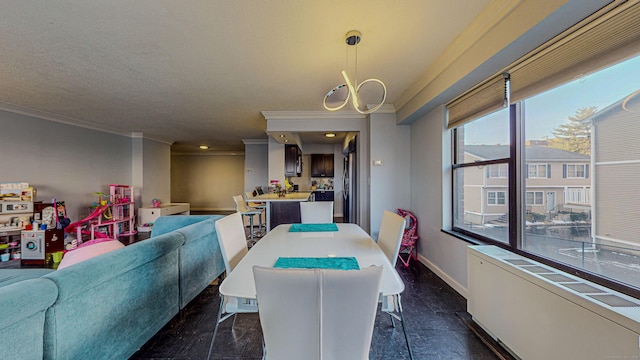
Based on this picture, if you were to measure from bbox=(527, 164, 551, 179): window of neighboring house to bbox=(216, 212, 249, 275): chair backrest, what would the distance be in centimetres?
240

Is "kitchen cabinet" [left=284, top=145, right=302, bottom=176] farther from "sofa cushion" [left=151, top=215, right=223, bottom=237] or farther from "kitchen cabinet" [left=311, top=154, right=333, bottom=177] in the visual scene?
"sofa cushion" [left=151, top=215, right=223, bottom=237]

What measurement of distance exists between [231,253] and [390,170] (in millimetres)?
2880

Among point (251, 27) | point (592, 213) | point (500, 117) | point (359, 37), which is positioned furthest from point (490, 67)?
point (251, 27)

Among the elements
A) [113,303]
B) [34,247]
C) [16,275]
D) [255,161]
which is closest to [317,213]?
[113,303]

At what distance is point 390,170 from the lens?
3.88 m

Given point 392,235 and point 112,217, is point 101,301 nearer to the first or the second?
point 392,235

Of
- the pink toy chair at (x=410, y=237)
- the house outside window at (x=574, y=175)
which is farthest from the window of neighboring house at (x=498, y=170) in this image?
the pink toy chair at (x=410, y=237)

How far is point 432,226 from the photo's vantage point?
319 cm

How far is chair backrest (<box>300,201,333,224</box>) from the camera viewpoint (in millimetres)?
2936

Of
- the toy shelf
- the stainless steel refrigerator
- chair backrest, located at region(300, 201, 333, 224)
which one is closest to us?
chair backrest, located at region(300, 201, 333, 224)

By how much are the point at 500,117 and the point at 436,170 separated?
100 cm

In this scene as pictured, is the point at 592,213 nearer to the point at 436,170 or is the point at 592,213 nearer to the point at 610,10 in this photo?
the point at 610,10

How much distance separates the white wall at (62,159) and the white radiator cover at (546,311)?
6.74m

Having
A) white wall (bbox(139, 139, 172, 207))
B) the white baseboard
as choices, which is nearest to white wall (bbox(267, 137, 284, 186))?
white wall (bbox(139, 139, 172, 207))
